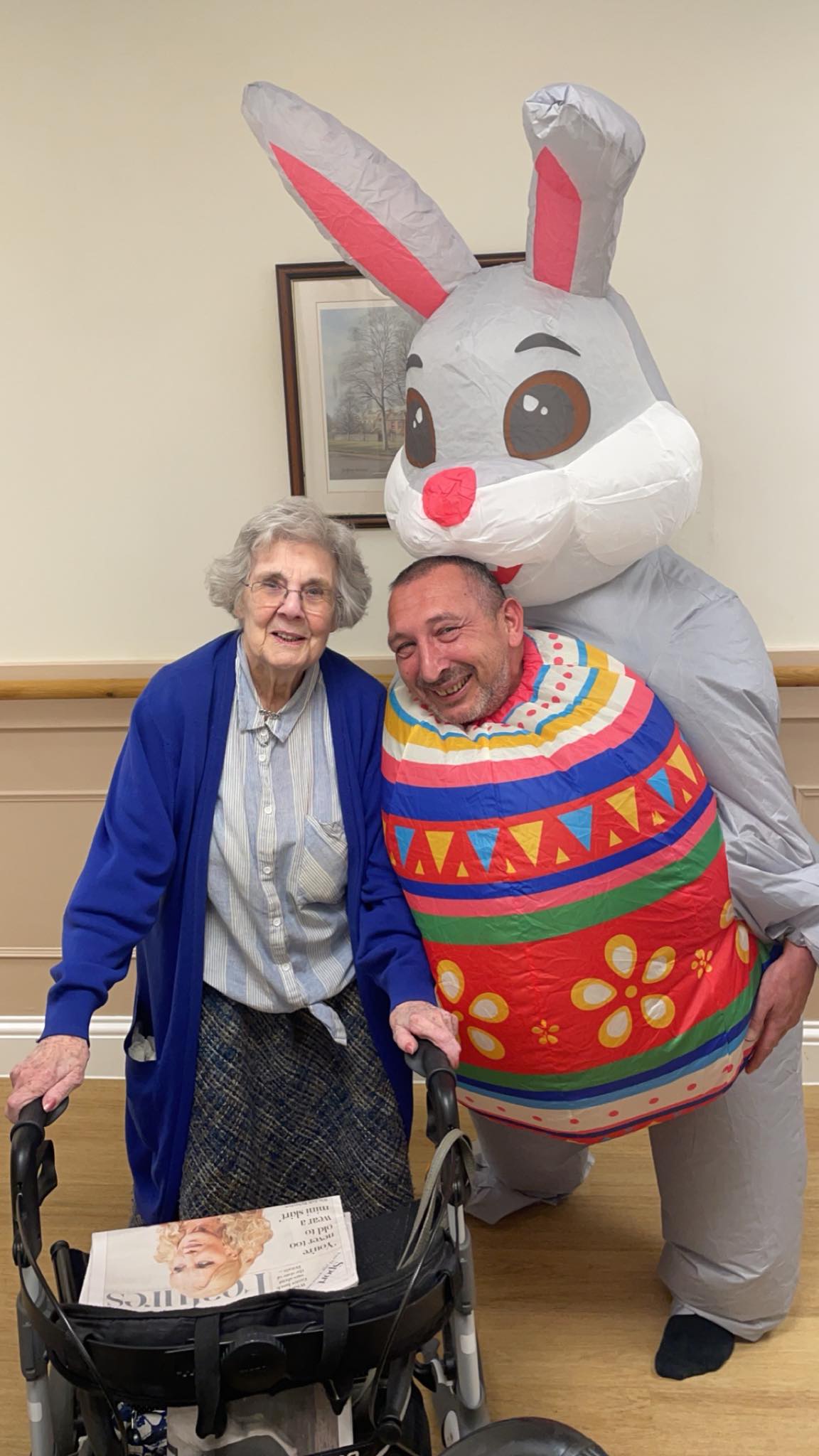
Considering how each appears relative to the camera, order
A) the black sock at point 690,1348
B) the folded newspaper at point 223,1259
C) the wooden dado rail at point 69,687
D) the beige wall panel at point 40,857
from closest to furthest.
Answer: the folded newspaper at point 223,1259, the black sock at point 690,1348, the wooden dado rail at point 69,687, the beige wall panel at point 40,857

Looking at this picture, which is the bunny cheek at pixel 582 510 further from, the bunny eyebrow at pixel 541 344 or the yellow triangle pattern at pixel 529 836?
the yellow triangle pattern at pixel 529 836

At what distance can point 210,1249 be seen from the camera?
1.43 metres

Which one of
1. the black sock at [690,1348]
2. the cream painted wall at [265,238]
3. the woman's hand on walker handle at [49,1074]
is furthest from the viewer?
the cream painted wall at [265,238]

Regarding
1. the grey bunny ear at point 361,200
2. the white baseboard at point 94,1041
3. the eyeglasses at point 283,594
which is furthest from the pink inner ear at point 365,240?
the white baseboard at point 94,1041

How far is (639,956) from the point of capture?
65.5 inches

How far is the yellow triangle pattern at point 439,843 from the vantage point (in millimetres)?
1652

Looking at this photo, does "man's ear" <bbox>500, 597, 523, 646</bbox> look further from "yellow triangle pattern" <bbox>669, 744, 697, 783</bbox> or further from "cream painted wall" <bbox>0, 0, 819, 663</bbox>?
"cream painted wall" <bbox>0, 0, 819, 663</bbox>

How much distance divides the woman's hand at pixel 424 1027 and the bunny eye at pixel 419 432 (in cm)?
79

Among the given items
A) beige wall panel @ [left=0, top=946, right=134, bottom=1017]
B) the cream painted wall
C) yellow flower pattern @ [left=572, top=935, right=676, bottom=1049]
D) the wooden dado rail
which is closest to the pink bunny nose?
yellow flower pattern @ [left=572, top=935, right=676, bottom=1049]

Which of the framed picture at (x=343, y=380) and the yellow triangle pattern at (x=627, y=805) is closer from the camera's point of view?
the yellow triangle pattern at (x=627, y=805)

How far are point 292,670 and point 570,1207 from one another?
130 cm

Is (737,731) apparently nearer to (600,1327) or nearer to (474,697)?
(474,697)

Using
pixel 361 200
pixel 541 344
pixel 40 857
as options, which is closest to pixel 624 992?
pixel 541 344

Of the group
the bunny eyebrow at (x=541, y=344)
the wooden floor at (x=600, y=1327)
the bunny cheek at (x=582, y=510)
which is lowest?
the wooden floor at (x=600, y=1327)
